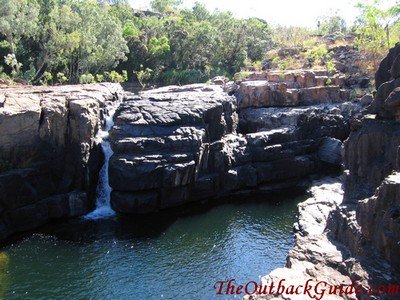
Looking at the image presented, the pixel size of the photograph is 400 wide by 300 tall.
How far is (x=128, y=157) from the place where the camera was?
23.5m

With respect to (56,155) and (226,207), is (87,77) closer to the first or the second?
(56,155)

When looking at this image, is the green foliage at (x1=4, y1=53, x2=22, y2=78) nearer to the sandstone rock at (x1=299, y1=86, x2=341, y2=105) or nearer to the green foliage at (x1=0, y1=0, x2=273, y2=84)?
the green foliage at (x1=0, y1=0, x2=273, y2=84)

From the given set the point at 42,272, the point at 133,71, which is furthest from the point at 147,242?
the point at 133,71

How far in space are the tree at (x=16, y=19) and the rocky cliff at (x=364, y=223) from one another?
98.4ft

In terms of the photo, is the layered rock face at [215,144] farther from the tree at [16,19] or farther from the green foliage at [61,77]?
the tree at [16,19]

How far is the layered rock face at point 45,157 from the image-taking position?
21641mm

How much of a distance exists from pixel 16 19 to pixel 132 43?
65.2ft

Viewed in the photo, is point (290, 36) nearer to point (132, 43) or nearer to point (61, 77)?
point (132, 43)

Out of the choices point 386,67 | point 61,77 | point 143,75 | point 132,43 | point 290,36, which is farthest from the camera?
point 290,36

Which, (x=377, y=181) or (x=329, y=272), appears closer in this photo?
(x=329, y=272)

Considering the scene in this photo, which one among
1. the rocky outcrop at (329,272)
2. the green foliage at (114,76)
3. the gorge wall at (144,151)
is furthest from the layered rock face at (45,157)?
the green foliage at (114,76)

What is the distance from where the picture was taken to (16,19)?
1412 inches

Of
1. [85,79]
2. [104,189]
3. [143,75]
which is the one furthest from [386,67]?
[143,75]

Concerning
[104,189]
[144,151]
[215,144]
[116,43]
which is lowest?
[104,189]
